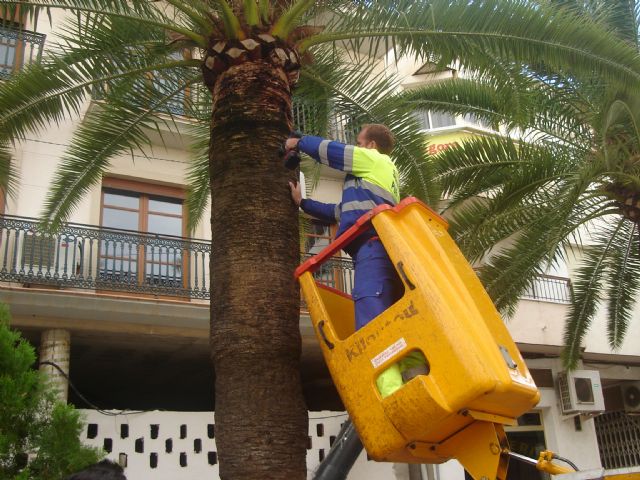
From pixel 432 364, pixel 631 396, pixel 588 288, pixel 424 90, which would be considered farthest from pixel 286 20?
pixel 631 396

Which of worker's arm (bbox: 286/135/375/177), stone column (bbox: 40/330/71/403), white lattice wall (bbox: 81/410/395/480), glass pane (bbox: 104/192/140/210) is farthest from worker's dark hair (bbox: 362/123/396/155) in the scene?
glass pane (bbox: 104/192/140/210)

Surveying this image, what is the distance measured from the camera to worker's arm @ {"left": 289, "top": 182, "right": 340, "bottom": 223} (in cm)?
548

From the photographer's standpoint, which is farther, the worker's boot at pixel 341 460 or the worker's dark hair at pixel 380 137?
the worker's boot at pixel 341 460

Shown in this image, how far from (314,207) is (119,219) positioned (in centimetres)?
947

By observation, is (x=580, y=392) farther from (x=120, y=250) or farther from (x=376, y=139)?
(x=376, y=139)

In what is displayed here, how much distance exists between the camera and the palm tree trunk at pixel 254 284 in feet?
15.1

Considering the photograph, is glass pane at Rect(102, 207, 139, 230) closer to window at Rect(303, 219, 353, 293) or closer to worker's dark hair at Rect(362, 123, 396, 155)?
window at Rect(303, 219, 353, 293)

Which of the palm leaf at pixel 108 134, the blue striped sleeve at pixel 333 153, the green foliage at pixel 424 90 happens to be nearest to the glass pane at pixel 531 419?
the green foliage at pixel 424 90

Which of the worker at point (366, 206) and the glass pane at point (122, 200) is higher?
the glass pane at point (122, 200)

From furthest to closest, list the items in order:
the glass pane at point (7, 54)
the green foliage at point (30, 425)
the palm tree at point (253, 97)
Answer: the glass pane at point (7, 54) < the green foliage at point (30, 425) < the palm tree at point (253, 97)

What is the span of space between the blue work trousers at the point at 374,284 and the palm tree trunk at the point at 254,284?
581 mm

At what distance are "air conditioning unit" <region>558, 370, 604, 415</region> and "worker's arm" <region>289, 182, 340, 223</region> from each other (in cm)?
1199

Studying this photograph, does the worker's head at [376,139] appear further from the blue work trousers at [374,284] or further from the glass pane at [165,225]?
the glass pane at [165,225]

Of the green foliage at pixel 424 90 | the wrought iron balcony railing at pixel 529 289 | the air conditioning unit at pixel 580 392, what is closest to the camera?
the green foliage at pixel 424 90
